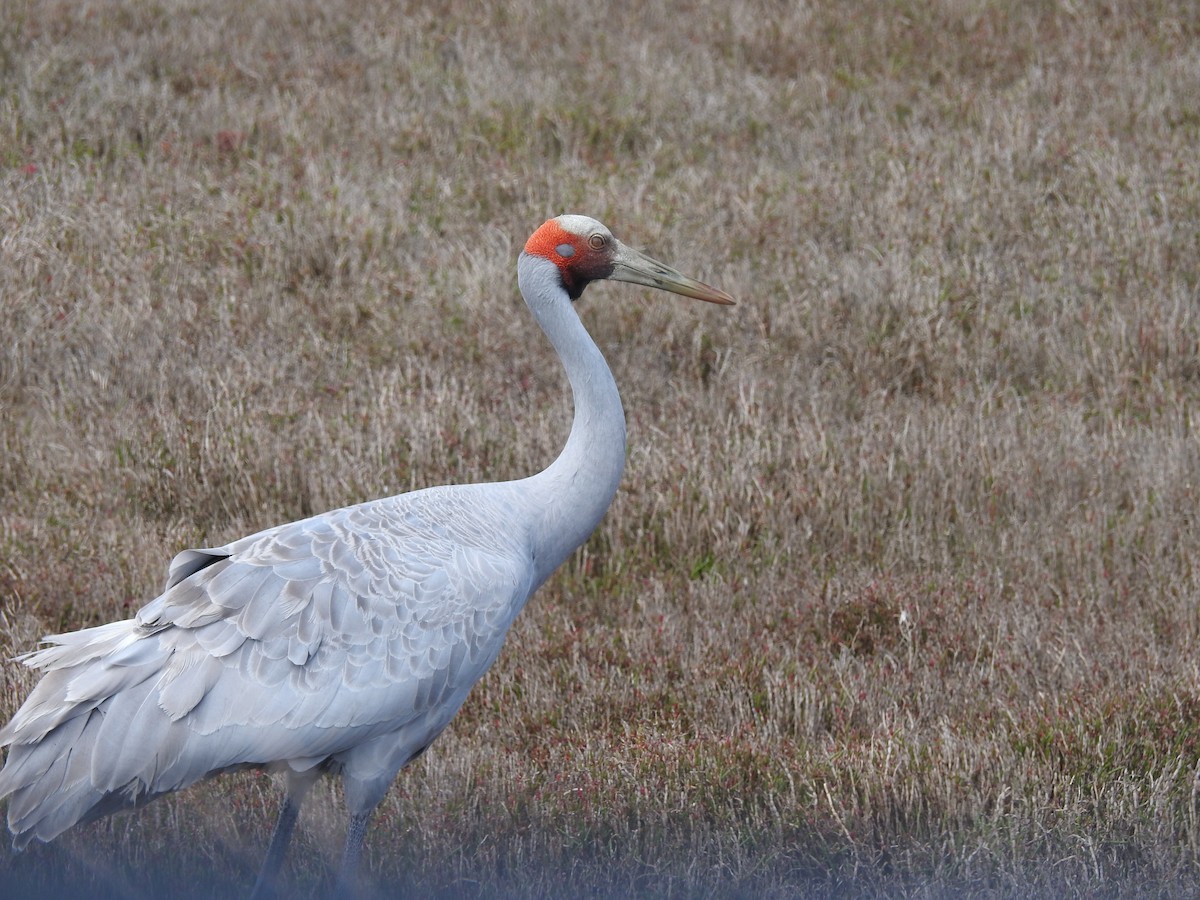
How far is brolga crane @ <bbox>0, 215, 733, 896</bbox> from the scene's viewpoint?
130 inches

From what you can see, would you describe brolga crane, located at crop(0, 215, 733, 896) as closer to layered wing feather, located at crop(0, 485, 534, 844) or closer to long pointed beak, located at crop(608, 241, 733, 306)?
layered wing feather, located at crop(0, 485, 534, 844)

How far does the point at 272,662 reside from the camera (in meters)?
3.43

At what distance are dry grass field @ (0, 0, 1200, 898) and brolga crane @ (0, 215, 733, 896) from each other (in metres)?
0.52

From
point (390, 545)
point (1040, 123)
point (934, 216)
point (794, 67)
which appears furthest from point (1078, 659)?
point (794, 67)

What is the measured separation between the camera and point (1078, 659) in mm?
4613

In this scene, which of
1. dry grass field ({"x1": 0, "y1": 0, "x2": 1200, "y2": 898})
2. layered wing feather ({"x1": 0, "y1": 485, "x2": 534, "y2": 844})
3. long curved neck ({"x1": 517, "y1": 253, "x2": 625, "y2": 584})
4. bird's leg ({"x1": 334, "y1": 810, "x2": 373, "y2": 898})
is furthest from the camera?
dry grass field ({"x1": 0, "y1": 0, "x2": 1200, "y2": 898})

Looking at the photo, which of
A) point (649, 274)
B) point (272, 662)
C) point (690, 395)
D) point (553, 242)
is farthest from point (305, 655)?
point (690, 395)

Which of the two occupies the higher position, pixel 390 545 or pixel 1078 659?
pixel 390 545

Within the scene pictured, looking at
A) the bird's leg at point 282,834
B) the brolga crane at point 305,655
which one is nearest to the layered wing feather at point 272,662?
the brolga crane at point 305,655

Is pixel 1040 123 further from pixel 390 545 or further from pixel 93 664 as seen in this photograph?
pixel 93 664

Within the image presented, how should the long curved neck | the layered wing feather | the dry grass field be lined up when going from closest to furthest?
1. the layered wing feather
2. the long curved neck
3. the dry grass field

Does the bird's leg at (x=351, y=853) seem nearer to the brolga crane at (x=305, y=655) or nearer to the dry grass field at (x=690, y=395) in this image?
the brolga crane at (x=305, y=655)

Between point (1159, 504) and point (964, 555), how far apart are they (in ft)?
2.73

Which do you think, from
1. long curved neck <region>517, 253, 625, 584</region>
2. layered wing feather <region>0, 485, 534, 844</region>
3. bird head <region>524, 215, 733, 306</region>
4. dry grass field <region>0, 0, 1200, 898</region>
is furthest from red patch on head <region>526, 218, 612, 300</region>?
dry grass field <region>0, 0, 1200, 898</region>
